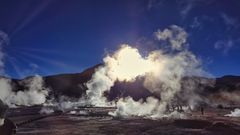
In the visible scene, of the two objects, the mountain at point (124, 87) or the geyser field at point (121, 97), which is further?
the mountain at point (124, 87)

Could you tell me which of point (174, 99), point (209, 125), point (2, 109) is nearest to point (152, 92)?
point (174, 99)

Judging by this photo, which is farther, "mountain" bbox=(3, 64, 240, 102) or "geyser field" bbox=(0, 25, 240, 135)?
"mountain" bbox=(3, 64, 240, 102)

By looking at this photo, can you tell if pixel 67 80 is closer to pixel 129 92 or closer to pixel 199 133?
pixel 129 92

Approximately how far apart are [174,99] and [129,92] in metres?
24.7

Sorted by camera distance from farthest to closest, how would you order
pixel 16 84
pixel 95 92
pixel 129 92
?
pixel 16 84 < pixel 129 92 < pixel 95 92

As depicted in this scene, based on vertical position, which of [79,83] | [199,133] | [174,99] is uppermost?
[79,83]

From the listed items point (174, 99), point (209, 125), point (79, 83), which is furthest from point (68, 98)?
point (209, 125)

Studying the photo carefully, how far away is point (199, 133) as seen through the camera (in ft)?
106

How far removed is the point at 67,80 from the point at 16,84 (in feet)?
61.6

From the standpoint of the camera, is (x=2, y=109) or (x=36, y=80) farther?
(x=36, y=80)

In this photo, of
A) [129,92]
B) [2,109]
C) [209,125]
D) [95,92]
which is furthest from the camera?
[129,92]

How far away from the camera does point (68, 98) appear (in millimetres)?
121250

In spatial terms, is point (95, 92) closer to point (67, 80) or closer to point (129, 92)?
point (129, 92)

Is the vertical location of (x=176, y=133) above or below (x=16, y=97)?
below
